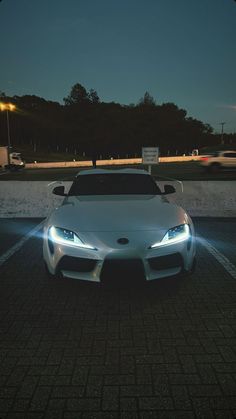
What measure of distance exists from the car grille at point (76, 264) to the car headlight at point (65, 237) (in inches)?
5.9

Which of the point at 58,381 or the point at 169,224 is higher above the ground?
the point at 169,224

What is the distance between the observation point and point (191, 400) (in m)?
2.66

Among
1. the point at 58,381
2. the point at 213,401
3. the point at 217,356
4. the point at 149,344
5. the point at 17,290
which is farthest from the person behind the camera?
the point at 17,290

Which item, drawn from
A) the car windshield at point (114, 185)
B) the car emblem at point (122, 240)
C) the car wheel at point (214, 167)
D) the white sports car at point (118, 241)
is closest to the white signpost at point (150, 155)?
the car windshield at point (114, 185)

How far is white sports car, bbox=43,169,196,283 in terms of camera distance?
13.5ft

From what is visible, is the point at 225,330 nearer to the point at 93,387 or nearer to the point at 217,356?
the point at 217,356

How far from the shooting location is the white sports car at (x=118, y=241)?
4.12m

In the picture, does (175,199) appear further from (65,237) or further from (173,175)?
(173,175)

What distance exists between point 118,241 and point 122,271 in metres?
0.32

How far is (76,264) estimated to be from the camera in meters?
4.23

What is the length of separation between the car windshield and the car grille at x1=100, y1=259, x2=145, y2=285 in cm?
186

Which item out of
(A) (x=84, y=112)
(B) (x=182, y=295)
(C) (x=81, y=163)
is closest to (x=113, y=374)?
(B) (x=182, y=295)

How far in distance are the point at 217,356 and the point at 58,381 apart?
131cm

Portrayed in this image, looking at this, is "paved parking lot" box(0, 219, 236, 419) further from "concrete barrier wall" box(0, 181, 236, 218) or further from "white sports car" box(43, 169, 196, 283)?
"concrete barrier wall" box(0, 181, 236, 218)
